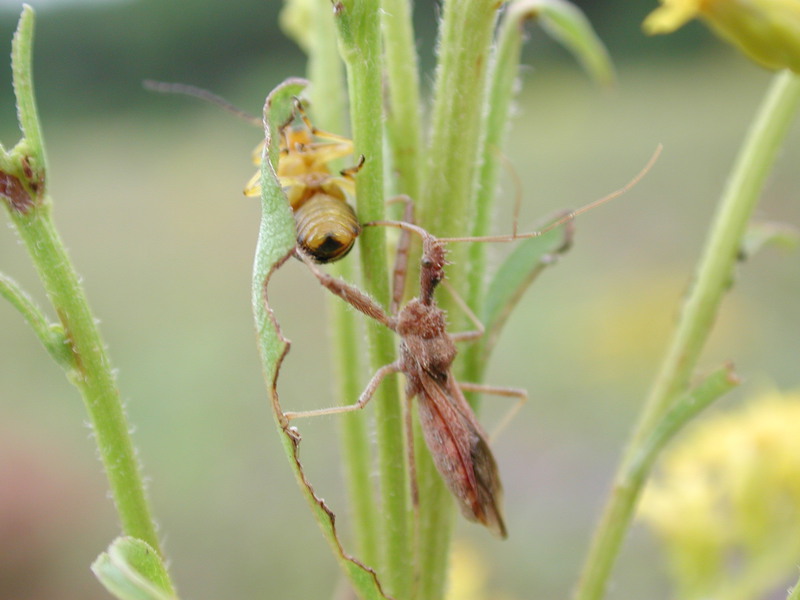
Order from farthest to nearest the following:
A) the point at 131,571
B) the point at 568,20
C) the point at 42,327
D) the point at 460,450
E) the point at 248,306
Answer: the point at 248,306 < the point at 568,20 < the point at 460,450 < the point at 42,327 < the point at 131,571

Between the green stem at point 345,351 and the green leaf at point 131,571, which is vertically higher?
the green stem at point 345,351

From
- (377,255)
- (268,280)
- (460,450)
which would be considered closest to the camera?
(268,280)

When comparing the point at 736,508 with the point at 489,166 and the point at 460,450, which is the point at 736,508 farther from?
the point at 489,166

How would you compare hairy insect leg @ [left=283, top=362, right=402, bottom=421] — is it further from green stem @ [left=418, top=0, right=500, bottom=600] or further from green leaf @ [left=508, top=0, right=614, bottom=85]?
green leaf @ [left=508, top=0, right=614, bottom=85]

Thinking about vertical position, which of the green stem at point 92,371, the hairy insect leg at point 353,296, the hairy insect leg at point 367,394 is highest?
the hairy insect leg at point 353,296

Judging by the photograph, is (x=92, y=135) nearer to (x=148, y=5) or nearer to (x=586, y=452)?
(x=148, y=5)

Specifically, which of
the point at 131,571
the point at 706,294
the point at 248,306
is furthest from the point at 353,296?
the point at 248,306

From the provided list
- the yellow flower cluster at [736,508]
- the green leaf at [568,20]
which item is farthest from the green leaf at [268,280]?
the yellow flower cluster at [736,508]

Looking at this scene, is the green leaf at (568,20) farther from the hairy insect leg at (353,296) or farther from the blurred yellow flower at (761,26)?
the hairy insect leg at (353,296)
